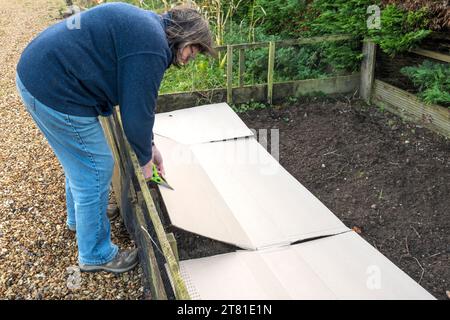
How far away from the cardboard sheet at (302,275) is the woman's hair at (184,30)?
4.03 feet

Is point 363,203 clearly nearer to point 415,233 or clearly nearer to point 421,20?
point 415,233

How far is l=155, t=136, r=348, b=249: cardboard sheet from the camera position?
2730mm

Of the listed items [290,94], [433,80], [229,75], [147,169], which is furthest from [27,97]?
[433,80]

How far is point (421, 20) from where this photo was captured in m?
3.86

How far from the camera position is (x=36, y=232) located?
3102 mm

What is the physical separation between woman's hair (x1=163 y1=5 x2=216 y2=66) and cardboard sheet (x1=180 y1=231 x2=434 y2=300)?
48.3 inches

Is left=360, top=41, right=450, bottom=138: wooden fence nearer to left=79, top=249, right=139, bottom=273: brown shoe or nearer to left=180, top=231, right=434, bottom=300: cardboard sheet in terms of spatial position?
left=180, top=231, right=434, bottom=300: cardboard sheet

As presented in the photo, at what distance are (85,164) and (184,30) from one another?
0.88 metres

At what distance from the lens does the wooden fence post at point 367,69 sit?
4.59m

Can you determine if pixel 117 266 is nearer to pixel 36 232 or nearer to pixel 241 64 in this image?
pixel 36 232

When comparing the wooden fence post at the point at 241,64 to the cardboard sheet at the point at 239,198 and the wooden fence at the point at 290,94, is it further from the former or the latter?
the cardboard sheet at the point at 239,198

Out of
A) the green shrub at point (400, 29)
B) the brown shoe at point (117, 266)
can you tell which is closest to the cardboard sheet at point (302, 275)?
the brown shoe at point (117, 266)
